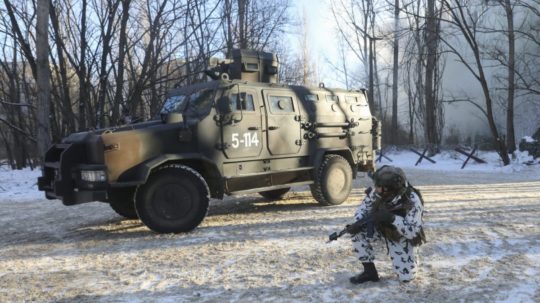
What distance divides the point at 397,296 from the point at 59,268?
12.0 feet

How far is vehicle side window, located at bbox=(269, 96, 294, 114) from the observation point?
8531mm

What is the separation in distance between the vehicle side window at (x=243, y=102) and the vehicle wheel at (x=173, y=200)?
1.36 m

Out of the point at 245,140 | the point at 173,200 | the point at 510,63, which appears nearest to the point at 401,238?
the point at 173,200

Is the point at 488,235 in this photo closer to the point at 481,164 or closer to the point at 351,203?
the point at 351,203

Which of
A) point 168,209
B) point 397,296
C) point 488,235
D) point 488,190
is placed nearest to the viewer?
point 397,296

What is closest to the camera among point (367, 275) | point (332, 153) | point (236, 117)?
point (367, 275)

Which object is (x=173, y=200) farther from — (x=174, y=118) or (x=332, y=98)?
(x=332, y=98)

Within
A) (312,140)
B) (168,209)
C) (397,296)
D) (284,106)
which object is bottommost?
(397,296)

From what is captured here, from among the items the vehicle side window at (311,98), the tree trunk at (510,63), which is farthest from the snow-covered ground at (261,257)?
the tree trunk at (510,63)

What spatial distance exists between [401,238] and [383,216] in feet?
1.02

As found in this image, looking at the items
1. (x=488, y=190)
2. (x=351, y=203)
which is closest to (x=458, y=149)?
(x=488, y=190)

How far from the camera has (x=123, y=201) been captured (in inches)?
308

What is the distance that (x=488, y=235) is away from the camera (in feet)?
20.8

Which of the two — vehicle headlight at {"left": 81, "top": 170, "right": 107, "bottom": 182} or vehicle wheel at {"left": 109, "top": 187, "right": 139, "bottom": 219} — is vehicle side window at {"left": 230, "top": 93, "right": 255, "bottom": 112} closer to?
vehicle wheel at {"left": 109, "top": 187, "right": 139, "bottom": 219}
